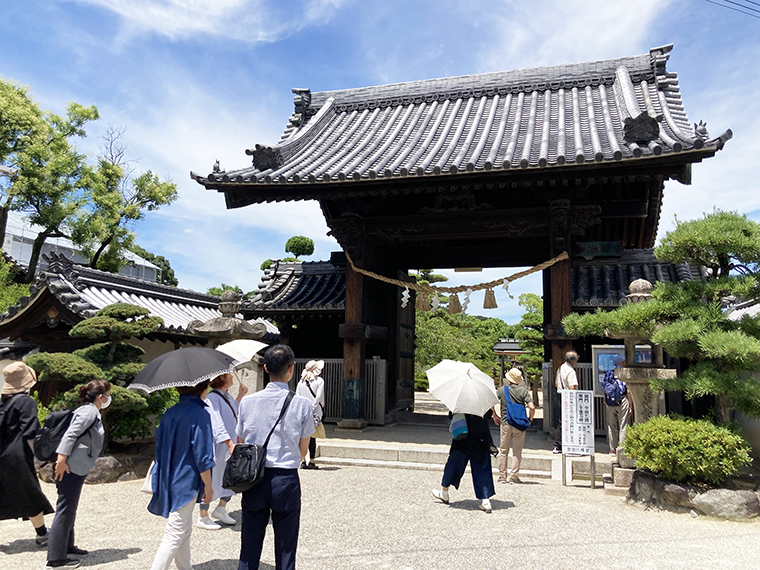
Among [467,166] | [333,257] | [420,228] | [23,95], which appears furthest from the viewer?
[23,95]

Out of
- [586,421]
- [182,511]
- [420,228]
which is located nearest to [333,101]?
[420,228]

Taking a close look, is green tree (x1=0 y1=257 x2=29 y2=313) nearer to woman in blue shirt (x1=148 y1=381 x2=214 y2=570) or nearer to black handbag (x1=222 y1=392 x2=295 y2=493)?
woman in blue shirt (x1=148 y1=381 x2=214 y2=570)

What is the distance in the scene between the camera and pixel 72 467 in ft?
14.6

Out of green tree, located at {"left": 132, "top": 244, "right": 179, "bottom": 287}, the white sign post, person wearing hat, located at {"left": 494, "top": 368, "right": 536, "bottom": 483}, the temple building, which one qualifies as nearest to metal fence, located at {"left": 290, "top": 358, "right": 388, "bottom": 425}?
the temple building

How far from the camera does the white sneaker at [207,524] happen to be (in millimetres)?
5430

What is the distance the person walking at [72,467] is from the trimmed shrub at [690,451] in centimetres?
576

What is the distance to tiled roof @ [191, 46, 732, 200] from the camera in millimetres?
9078

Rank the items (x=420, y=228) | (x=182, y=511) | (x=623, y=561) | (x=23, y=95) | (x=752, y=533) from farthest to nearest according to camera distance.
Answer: (x=23, y=95)
(x=420, y=228)
(x=752, y=533)
(x=623, y=561)
(x=182, y=511)

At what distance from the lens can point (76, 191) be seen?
2062 centimetres

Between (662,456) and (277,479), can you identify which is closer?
(277,479)

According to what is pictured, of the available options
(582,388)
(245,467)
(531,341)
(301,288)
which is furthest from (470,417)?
(531,341)

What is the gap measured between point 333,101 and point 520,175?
24.2 ft

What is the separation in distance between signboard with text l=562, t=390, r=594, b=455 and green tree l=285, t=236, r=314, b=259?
21.4 meters

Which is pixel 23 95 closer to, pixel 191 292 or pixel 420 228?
pixel 191 292
